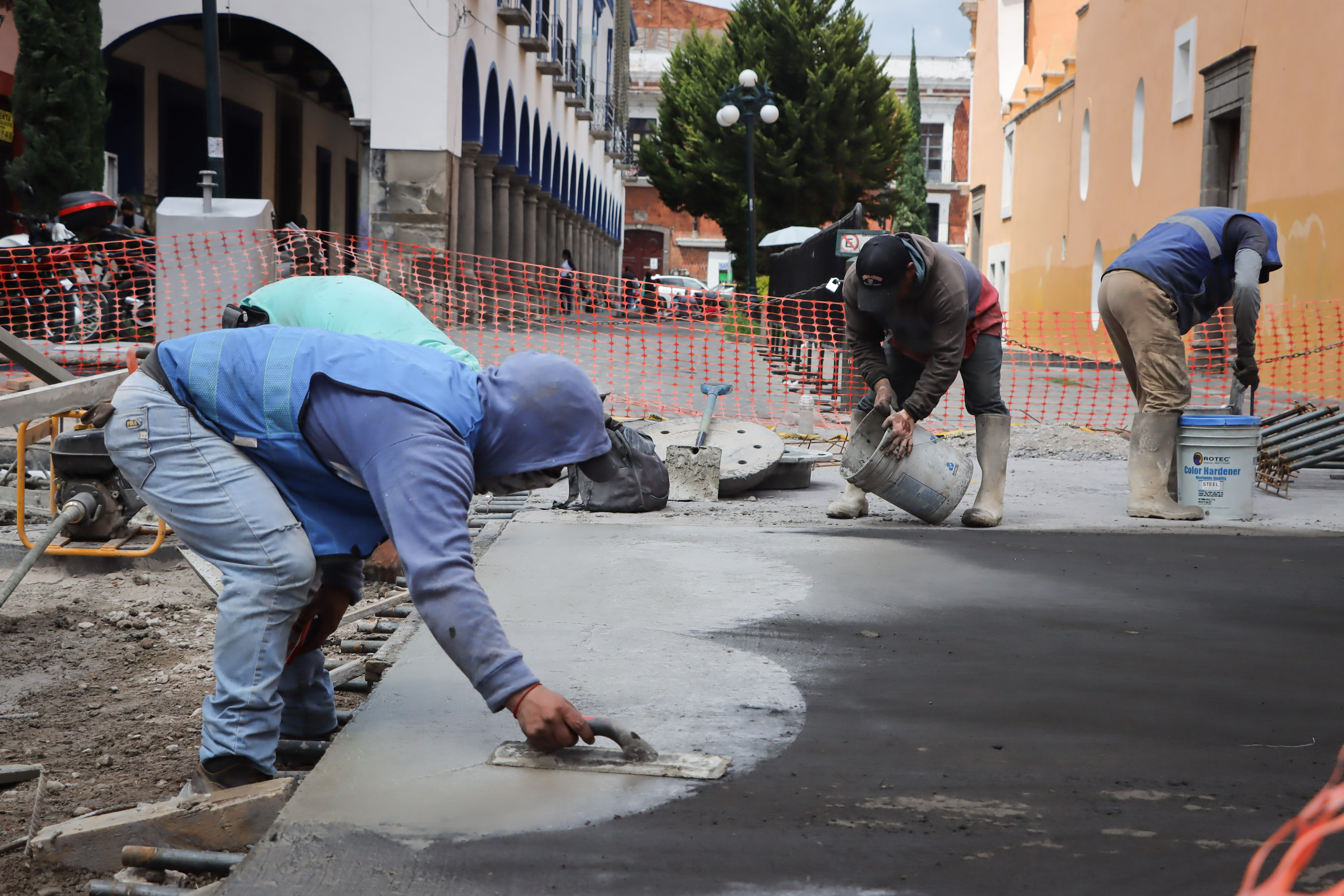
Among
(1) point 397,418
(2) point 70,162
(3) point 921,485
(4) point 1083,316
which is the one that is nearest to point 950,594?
(3) point 921,485

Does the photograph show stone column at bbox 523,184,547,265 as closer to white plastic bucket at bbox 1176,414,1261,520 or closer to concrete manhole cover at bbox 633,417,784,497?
concrete manhole cover at bbox 633,417,784,497

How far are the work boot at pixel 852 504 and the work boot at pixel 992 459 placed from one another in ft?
1.66

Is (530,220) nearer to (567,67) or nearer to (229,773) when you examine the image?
(567,67)

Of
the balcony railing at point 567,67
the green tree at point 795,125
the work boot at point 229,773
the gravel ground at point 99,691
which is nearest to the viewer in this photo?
the work boot at point 229,773

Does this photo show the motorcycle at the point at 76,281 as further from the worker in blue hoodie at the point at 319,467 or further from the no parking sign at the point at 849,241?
the worker in blue hoodie at the point at 319,467

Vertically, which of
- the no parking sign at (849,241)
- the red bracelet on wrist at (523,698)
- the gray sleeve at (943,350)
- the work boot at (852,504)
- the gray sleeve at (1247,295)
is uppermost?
the no parking sign at (849,241)

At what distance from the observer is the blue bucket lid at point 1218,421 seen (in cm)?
632

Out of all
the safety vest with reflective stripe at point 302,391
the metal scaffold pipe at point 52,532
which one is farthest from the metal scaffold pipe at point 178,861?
the metal scaffold pipe at point 52,532

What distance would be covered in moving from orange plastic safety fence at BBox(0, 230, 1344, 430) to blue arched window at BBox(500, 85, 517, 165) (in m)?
6.81

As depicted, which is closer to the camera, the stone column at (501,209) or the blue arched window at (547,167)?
the stone column at (501,209)

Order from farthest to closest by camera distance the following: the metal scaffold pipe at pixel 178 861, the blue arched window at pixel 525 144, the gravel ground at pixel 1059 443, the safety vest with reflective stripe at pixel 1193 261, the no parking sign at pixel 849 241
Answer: the blue arched window at pixel 525 144 → the no parking sign at pixel 849 241 → the gravel ground at pixel 1059 443 → the safety vest with reflective stripe at pixel 1193 261 → the metal scaffold pipe at pixel 178 861

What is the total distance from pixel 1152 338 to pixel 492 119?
676 inches

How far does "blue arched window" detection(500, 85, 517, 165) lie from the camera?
76.6 ft

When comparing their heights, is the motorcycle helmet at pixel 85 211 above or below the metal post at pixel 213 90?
below
